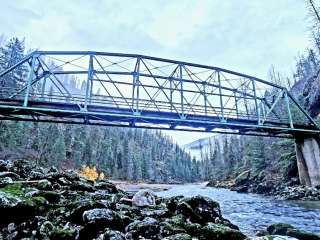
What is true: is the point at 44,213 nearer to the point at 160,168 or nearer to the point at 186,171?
the point at 160,168

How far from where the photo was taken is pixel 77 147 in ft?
283

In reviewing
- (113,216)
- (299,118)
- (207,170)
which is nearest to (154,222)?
(113,216)

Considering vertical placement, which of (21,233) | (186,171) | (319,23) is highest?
(319,23)

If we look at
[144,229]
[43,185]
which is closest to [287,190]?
[43,185]

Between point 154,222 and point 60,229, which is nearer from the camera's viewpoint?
point 60,229

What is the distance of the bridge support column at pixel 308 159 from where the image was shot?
27305 mm

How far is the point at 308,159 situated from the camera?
1112 inches

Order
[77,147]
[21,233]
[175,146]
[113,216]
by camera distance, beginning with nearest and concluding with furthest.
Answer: [21,233] < [113,216] < [77,147] < [175,146]

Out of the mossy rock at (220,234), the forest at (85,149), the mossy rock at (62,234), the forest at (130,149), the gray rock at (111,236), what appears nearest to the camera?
the gray rock at (111,236)

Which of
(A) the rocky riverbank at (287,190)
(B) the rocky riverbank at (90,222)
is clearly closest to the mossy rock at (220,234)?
(B) the rocky riverbank at (90,222)

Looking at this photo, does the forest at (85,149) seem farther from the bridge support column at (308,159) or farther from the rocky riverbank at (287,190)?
the bridge support column at (308,159)

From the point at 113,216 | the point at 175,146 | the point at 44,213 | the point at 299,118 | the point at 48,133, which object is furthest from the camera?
the point at 175,146

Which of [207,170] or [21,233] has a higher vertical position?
[207,170]

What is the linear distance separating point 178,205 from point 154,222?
2.57 metres
